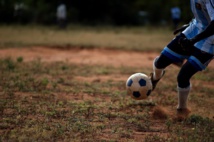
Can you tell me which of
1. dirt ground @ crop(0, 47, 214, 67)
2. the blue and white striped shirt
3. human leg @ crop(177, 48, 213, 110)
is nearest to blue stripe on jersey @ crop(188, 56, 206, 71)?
human leg @ crop(177, 48, 213, 110)

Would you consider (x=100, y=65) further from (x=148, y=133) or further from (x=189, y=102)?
(x=148, y=133)

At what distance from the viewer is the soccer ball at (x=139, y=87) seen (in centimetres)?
545

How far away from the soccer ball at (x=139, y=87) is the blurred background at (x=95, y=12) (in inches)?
753

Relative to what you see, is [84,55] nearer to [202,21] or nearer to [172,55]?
[172,55]

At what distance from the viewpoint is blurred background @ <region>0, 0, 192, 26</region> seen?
86.7 feet

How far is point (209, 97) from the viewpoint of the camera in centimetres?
691

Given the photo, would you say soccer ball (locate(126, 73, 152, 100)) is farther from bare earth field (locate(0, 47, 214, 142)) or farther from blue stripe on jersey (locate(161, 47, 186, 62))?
blue stripe on jersey (locate(161, 47, 186, 62))

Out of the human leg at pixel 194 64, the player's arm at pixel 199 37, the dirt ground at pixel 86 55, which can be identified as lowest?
the dirt ground at pixel 86 55

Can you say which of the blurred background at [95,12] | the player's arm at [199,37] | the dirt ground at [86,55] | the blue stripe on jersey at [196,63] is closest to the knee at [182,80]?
the blue stripe on jersey at [196,63]

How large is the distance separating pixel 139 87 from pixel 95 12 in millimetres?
25463

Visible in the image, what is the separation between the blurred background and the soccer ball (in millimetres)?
19125

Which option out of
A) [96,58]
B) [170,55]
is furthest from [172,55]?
[96,58]

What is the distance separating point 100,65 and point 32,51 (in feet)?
10.6

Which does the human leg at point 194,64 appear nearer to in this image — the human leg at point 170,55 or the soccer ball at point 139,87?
the human leg at point 170,55
